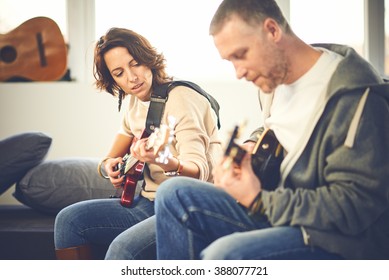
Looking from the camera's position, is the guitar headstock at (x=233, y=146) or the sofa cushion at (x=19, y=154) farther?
the sofa cushion at (x=19, y=154)

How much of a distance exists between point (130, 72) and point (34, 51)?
655mm

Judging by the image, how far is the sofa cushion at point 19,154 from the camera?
167 centimetres

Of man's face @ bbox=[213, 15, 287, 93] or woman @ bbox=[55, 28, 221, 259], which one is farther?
woman @ bbox=[55, 28, 221, 259]

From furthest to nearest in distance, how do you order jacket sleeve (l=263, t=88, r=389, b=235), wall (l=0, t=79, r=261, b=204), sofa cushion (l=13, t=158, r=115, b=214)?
1. wall (l=0, t=79, r=261, b=204)
2. sofa cushion (l=13, t=158, r=115, b=214)
3. jacket sleeve (l=263, t=88, r=389, b=235)

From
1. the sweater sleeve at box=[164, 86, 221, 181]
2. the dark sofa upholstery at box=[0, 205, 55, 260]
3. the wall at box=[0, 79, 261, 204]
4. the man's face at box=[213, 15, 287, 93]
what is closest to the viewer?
the man's face at box=[213, 15, 287, 93]

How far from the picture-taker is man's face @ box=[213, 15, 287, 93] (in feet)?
3.31

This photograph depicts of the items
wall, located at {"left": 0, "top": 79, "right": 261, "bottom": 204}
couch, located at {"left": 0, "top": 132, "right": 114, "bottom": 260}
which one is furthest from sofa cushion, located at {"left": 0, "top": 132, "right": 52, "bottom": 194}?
wall, located at {"left": 0, "top": 79, "right": 261, "bottom": 204}

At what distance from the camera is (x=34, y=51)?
1879 mm

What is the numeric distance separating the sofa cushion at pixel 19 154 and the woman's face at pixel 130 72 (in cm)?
45

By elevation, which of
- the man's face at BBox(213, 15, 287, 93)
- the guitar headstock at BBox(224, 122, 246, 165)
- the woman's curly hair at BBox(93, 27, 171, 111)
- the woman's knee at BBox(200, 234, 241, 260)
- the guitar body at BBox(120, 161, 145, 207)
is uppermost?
the man's face at BBox(213, 15, 287, 93)

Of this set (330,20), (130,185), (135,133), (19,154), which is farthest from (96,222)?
(330,20)

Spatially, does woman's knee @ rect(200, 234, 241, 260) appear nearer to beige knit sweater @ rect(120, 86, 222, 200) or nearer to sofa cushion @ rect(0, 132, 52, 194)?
beige knit sweater @ rect(120, 86, 222, 200)

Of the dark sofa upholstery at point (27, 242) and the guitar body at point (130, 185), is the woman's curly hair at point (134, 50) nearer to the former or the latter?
the guitar body at point (130, 185)

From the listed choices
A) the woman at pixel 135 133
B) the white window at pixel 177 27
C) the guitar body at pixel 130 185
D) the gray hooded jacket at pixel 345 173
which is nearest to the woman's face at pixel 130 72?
the woman at pixel 135 133
